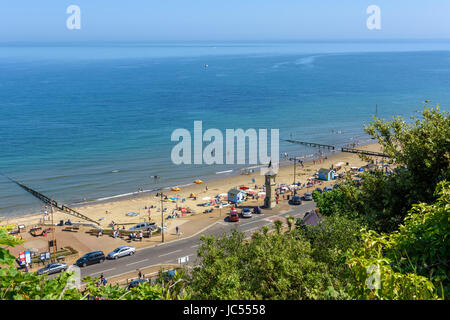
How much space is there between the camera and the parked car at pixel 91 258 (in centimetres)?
2852

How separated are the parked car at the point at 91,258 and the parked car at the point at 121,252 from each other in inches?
30.3

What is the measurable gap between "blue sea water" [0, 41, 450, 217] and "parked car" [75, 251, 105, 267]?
17.9m

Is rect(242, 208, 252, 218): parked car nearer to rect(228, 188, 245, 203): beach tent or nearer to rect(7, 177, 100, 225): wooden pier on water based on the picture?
rect(228, 188, 245, 203): beach tent

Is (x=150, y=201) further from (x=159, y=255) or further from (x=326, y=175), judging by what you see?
(x=326, y=175)

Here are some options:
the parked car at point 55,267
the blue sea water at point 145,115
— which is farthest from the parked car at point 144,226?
the blue sea water at point 145,115

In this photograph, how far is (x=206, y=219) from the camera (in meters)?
39.4

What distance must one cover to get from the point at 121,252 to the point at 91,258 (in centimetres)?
226

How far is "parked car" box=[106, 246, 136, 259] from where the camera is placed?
98.4ft

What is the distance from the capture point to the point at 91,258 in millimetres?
29000

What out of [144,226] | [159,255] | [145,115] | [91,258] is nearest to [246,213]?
[144,226]

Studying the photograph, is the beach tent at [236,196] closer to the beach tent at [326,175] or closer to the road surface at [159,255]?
the road surface at [159,255]

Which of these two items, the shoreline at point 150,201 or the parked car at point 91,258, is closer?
the parked car at point 91,258
